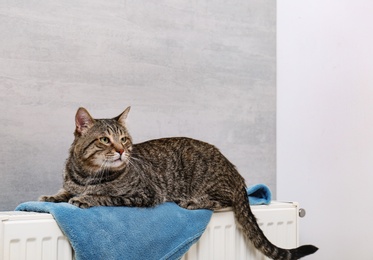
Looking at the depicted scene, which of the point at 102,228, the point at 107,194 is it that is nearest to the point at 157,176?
the point at 107,194

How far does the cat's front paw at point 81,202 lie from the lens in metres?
1.47

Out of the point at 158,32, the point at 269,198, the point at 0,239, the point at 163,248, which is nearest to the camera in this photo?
the point at 0,239

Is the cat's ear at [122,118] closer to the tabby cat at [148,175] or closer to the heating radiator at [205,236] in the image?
the tabby cat at [148,175]

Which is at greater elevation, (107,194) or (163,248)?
(107,194)

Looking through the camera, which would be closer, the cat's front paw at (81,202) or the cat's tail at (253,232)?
the cat's front paw at (81,202)

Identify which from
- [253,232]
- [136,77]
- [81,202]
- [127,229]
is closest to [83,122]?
[81,202]

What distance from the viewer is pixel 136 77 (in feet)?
6.63

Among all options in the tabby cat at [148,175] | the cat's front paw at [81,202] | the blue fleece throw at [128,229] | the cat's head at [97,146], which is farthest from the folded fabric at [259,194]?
the cat's front paw at [81,202]

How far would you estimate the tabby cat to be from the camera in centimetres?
157

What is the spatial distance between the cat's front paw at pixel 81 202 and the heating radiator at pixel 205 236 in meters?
0.10

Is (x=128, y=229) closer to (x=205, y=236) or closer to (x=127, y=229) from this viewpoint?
(x=127, y=229)

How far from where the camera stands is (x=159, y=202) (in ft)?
5.45

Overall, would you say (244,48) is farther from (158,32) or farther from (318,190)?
(318,190)

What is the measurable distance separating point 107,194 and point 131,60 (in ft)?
2.08
